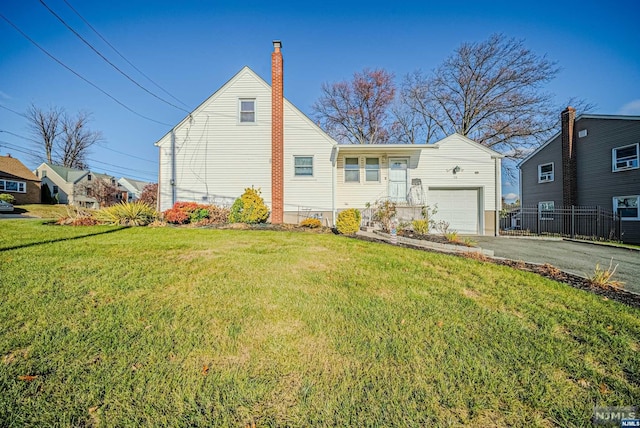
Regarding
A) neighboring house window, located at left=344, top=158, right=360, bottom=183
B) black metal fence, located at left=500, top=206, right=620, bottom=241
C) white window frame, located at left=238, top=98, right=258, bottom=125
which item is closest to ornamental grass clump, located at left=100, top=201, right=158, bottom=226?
white window frame, located at left=238, top=98, right=258, bottom=125

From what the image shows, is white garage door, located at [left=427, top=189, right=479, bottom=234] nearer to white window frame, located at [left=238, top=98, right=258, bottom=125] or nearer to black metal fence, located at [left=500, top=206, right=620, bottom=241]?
black metal fence, located at [left=500, top=206, right=620, bottom=241]

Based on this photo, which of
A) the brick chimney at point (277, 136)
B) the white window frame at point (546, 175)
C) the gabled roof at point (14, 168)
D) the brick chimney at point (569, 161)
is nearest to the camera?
the brick chimney at point (277, 136)

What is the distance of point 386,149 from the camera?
13.1 m

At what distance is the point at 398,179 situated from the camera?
1395 cm

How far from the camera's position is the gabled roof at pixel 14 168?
95.1ft

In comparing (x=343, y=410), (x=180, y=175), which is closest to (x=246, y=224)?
(x=180, y=175)

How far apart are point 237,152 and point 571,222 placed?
18.9 meters

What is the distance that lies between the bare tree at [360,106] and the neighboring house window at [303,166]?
15.3 meters

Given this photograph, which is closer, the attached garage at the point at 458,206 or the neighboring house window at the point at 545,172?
the attached garage at the point at 458,206

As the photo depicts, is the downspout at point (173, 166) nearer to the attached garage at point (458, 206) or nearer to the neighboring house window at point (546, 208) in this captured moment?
the attached garage at point (458, 206)

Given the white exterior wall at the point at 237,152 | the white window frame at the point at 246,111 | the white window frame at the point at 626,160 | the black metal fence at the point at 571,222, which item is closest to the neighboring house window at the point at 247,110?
the white window frame at the point at 246,111

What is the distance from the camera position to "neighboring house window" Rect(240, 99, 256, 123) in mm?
13227

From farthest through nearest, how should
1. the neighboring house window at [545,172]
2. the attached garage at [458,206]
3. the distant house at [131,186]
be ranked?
1. the distant house at [131,186]
2. the neighboring house window at [545,172]
3. the attached garage at [458,206]

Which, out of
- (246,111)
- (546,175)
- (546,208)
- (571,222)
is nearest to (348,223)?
(246,111)
